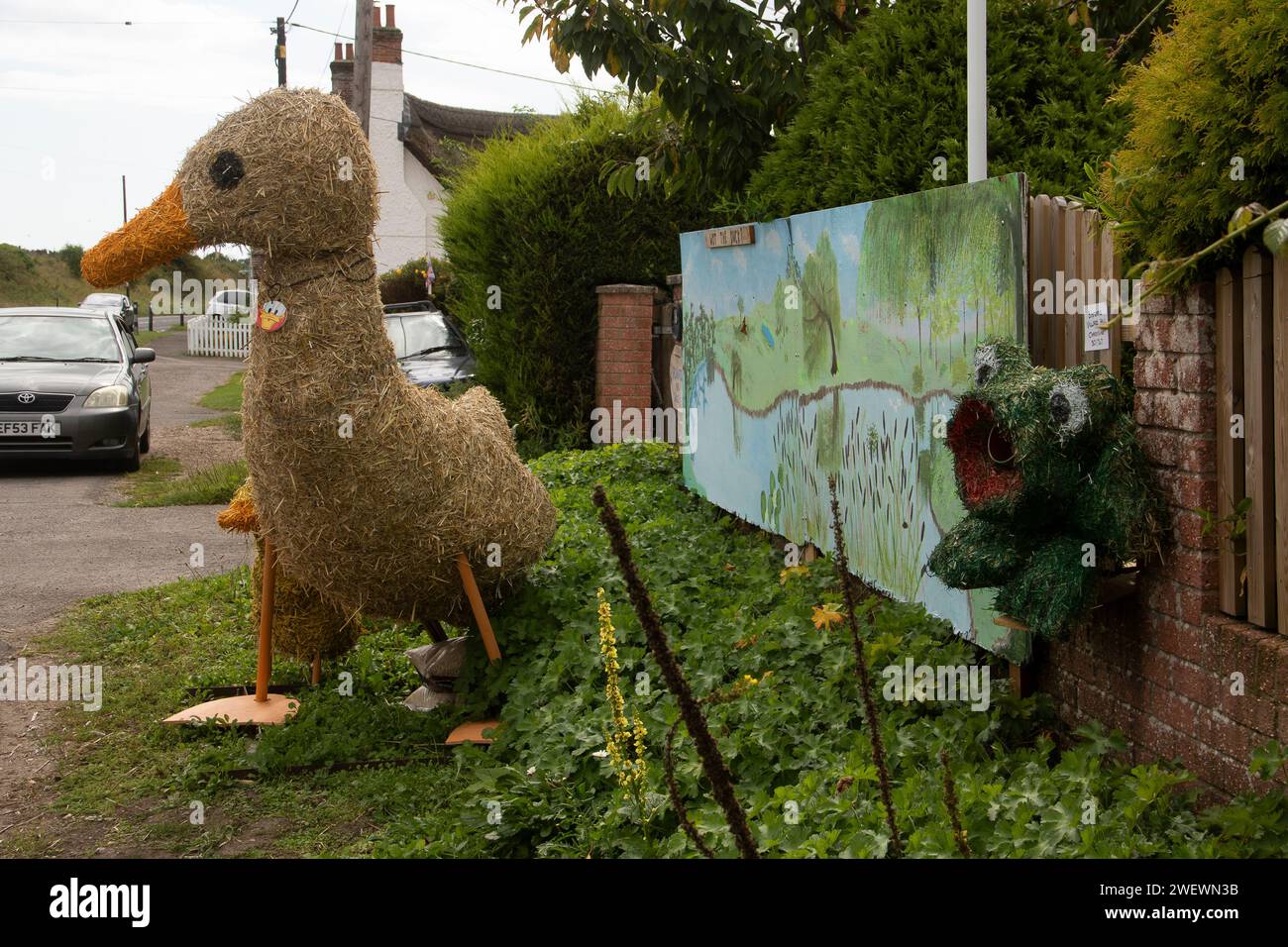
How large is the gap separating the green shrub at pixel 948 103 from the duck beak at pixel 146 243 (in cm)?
307

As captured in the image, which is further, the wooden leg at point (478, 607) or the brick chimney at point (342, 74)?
the brick chimney at point (342, 74)

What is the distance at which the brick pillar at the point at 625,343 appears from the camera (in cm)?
1257

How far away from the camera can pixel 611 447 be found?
1142 cm

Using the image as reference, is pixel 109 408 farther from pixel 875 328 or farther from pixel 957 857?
pixel 957 857

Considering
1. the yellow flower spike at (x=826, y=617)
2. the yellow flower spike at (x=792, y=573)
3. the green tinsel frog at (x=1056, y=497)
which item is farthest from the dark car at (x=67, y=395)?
the green tinsel frog at (x=1056, y=497)

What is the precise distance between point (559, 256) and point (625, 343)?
116 centimetres

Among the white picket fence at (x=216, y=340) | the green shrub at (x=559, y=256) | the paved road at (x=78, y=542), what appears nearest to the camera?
the paved road at (x=78, y=542)

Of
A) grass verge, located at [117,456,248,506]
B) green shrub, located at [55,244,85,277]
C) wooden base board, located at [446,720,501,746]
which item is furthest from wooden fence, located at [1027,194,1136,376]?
green shrub, located at [55,244,85,277]

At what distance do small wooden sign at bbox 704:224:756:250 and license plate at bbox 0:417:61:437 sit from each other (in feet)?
27.7

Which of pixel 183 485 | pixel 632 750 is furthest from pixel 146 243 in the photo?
pixel 183 485

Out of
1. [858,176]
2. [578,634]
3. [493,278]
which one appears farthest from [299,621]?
[493,278]

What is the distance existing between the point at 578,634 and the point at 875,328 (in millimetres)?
1925

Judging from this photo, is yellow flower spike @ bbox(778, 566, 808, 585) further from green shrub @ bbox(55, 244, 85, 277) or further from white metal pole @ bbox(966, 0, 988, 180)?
green shrub @ bbox(55, 244, 85, 277)

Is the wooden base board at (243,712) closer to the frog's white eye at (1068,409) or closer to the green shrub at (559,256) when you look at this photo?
the frog's white eye at (1068,409)
